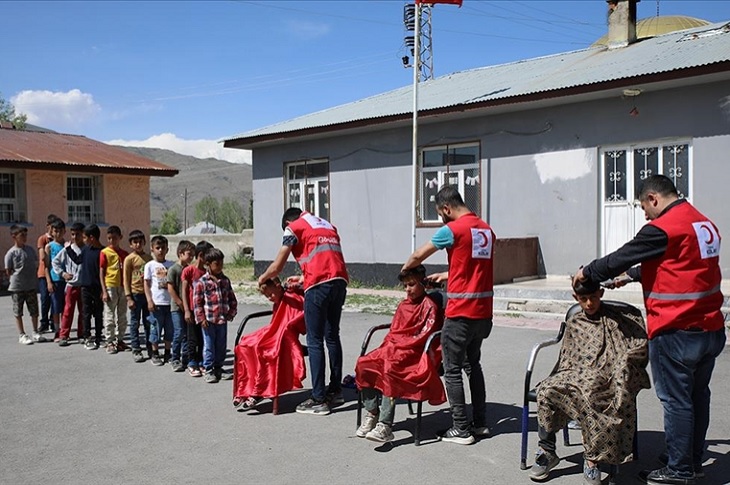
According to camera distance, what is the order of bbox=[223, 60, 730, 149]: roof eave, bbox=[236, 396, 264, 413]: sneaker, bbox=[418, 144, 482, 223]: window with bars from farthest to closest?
1. bbox=[418, 144, 482, 223]: window with bars
2. bbox=[223, 60, 730, 149]: roof eave
3. bbox=[236, 396, 264, 413]: sneaker

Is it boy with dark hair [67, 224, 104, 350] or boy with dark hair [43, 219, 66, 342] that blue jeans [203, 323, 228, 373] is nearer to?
boy with dark hair [67, 224, 104, 350]

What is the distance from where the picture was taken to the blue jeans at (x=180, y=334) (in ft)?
26.1

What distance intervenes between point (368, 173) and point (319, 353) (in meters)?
11.0

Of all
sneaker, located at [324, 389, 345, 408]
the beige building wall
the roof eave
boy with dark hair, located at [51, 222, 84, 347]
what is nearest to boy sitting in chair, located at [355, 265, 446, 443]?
sneaker, located at [324, 389, 345, 408]

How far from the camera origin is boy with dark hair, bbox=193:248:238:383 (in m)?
7.30

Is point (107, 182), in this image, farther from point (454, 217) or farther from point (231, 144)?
point (454, 217)

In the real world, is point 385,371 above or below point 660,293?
below

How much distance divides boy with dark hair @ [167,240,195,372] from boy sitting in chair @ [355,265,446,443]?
3172 millimetres

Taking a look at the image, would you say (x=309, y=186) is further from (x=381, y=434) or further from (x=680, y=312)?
(x=680, y=312)

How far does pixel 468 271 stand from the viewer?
5238 mm

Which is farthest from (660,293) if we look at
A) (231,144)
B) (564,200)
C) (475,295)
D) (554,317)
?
(231,144)

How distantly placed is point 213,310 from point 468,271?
3124mm

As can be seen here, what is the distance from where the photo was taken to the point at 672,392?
434cm

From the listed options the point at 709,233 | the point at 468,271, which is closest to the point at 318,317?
the point at 468,271
